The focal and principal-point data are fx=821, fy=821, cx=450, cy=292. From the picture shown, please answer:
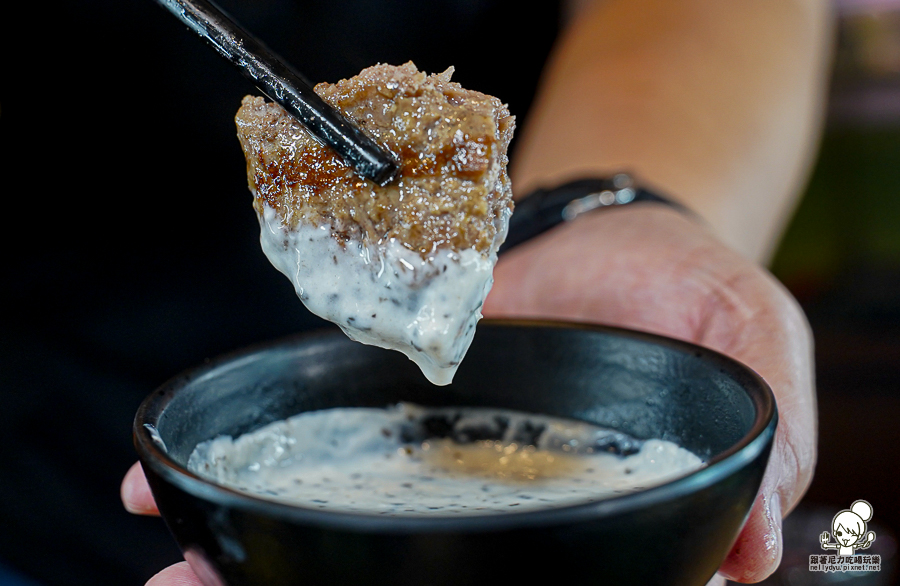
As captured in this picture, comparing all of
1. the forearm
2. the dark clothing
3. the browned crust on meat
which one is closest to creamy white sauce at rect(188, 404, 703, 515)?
the browned crust on meat

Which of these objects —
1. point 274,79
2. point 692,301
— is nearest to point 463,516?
point 274,79

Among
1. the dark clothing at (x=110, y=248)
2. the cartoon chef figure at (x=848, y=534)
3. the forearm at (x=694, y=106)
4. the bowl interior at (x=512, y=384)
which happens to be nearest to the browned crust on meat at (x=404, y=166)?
the bowl interior at (x=512, y=384)

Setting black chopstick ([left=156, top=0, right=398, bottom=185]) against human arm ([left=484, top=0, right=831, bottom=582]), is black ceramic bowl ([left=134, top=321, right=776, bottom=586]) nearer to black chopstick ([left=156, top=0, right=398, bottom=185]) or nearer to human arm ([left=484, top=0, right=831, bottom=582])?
human arm ([left=484, top=0, right=831, bottom=582])

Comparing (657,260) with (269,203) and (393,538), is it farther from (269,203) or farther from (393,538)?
(393,538)

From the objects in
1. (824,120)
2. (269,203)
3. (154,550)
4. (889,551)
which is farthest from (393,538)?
(824,120)

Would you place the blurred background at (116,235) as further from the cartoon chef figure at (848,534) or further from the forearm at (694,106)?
the cartoon chef figure at (848,534)
